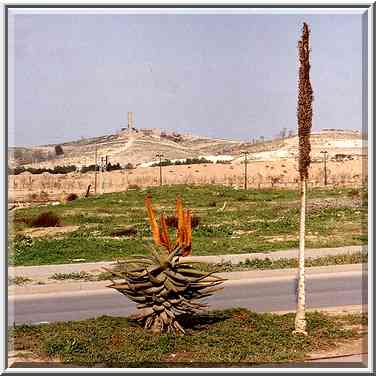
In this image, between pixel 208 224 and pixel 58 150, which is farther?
pixel 58 150

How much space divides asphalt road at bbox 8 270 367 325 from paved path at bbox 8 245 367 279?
52.7 inches

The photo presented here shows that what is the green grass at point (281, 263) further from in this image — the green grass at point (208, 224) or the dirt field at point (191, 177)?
the dirt field at point (191, 177)

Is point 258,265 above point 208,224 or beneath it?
beneath

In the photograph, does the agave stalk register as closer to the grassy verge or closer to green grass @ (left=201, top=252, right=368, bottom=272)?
the grassy verge

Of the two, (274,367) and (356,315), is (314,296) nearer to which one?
(356,315)

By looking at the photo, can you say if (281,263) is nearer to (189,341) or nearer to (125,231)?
(189,341)

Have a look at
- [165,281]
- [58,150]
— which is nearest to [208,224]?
[165,281]

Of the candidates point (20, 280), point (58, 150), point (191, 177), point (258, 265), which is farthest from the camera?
point (58, 150)

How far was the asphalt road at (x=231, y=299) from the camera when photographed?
1006 cm

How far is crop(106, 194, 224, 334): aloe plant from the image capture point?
779cm

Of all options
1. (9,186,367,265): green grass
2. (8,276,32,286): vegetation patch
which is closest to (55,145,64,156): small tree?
(9,186,367,265): green grass

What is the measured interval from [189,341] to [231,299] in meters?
3.44

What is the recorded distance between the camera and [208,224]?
21656mm

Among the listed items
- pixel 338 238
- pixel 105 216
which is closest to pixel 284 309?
pixel 338 238
